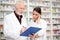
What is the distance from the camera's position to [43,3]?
17.5ft

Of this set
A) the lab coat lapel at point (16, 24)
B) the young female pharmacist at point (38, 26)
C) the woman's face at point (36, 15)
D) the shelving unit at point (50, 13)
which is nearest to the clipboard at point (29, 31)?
the young female pharmacist at point (38, 26)

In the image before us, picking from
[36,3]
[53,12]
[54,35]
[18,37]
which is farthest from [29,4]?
[18,37]

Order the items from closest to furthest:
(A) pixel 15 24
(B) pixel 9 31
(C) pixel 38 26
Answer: (B) pixel 9 31, (A) pixel 15 24, (C) pixel 38 26

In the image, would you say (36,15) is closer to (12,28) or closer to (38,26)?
(38,26)

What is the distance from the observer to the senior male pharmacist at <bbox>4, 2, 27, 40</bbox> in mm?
2797

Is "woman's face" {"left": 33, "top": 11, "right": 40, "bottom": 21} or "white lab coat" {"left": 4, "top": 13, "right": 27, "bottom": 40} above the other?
"woman's face" {"left": 33, "top": 11, "right": 40, "bottom": 21}

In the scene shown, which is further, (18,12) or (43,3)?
(43,3)

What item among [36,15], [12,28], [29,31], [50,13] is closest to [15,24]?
[12,28]

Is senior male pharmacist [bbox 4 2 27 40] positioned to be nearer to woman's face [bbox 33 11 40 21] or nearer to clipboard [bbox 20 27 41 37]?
clipboard [bbox 20 27 41 37]

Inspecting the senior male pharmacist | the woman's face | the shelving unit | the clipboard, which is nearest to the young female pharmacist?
the woman's face

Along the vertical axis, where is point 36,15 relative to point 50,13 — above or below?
above

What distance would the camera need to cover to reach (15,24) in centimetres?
290

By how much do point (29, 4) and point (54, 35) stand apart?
4.56ft

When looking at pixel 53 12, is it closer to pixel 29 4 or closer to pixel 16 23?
pixel 29 4
